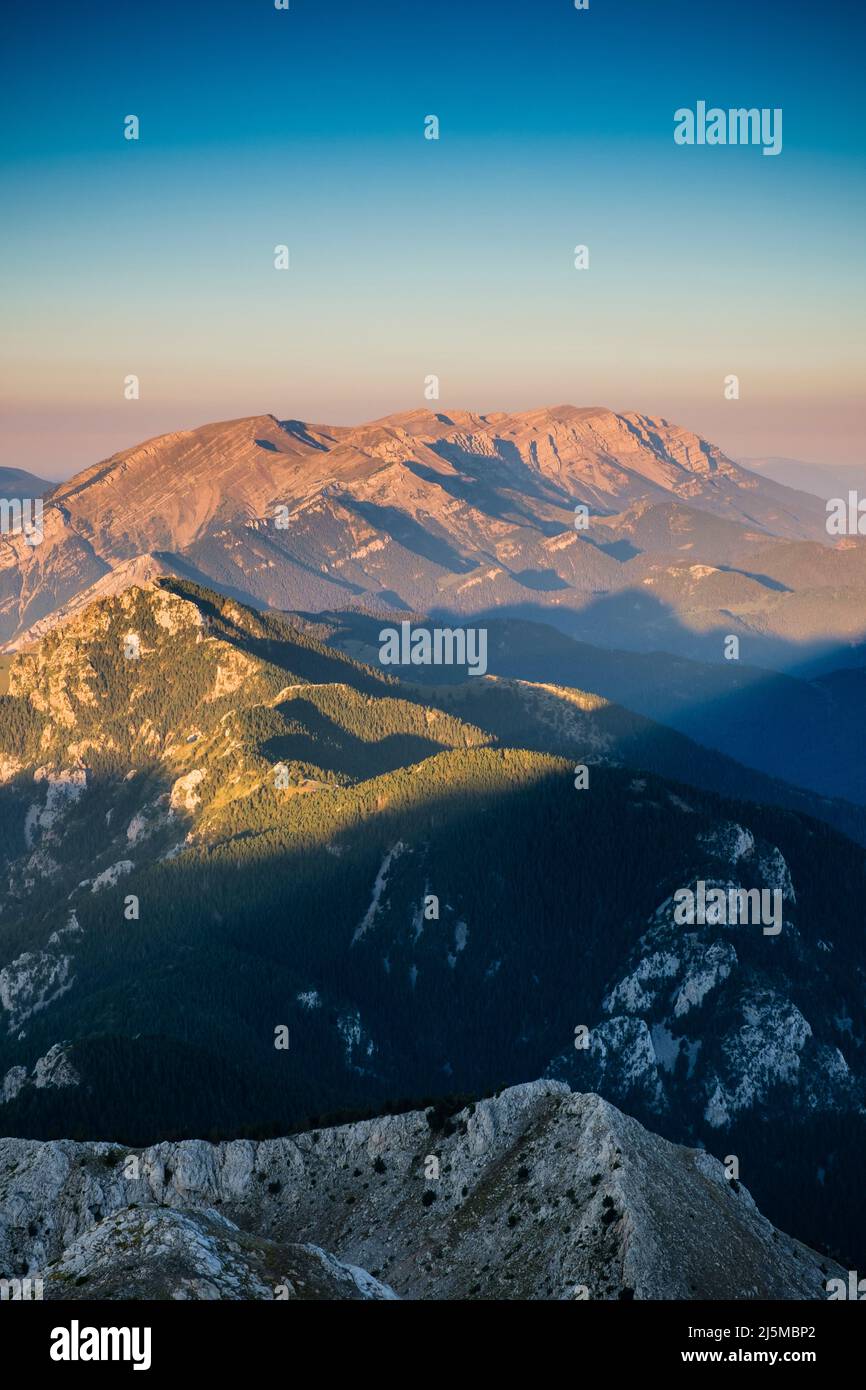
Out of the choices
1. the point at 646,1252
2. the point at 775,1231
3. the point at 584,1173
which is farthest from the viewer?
the point at 775,1231

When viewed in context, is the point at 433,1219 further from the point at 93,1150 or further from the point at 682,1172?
the point at 93,1150

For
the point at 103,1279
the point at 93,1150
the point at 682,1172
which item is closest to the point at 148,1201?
the point at 93,1150
